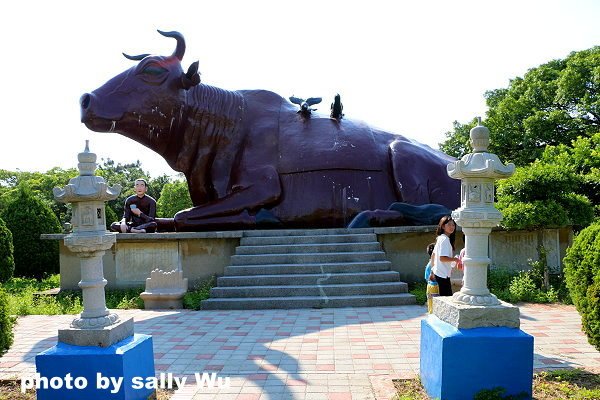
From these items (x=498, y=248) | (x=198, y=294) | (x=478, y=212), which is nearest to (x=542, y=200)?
(x=498, y=248)

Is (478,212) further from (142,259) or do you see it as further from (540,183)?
(142,259)

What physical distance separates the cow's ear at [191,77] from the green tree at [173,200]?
22.1m

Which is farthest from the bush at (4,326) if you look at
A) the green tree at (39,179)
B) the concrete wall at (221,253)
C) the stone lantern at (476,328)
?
the green tree at (39,179)

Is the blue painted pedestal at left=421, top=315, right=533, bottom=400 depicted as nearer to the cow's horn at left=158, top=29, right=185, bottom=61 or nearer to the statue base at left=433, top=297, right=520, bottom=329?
the statue base at left=433, top=297, right=520, bottom=329

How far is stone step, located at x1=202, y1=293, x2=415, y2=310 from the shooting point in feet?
23.9

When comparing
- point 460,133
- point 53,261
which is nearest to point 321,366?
point 53,261

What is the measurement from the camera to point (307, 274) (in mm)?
7844

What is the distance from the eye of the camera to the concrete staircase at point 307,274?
7352mm

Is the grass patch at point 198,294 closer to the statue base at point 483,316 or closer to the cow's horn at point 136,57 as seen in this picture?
the cow's horn at point 136,57

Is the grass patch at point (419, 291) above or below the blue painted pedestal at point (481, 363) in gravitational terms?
below

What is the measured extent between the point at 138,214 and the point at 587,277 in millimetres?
7063

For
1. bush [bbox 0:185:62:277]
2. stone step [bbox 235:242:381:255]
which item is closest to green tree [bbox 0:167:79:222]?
bush [bbox 0:185:62:277]

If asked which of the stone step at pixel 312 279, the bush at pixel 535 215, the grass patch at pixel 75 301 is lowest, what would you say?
the grass patch at pixel 75 301

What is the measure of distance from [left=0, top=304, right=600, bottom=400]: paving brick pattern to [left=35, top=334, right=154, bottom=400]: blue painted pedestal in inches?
25.8
